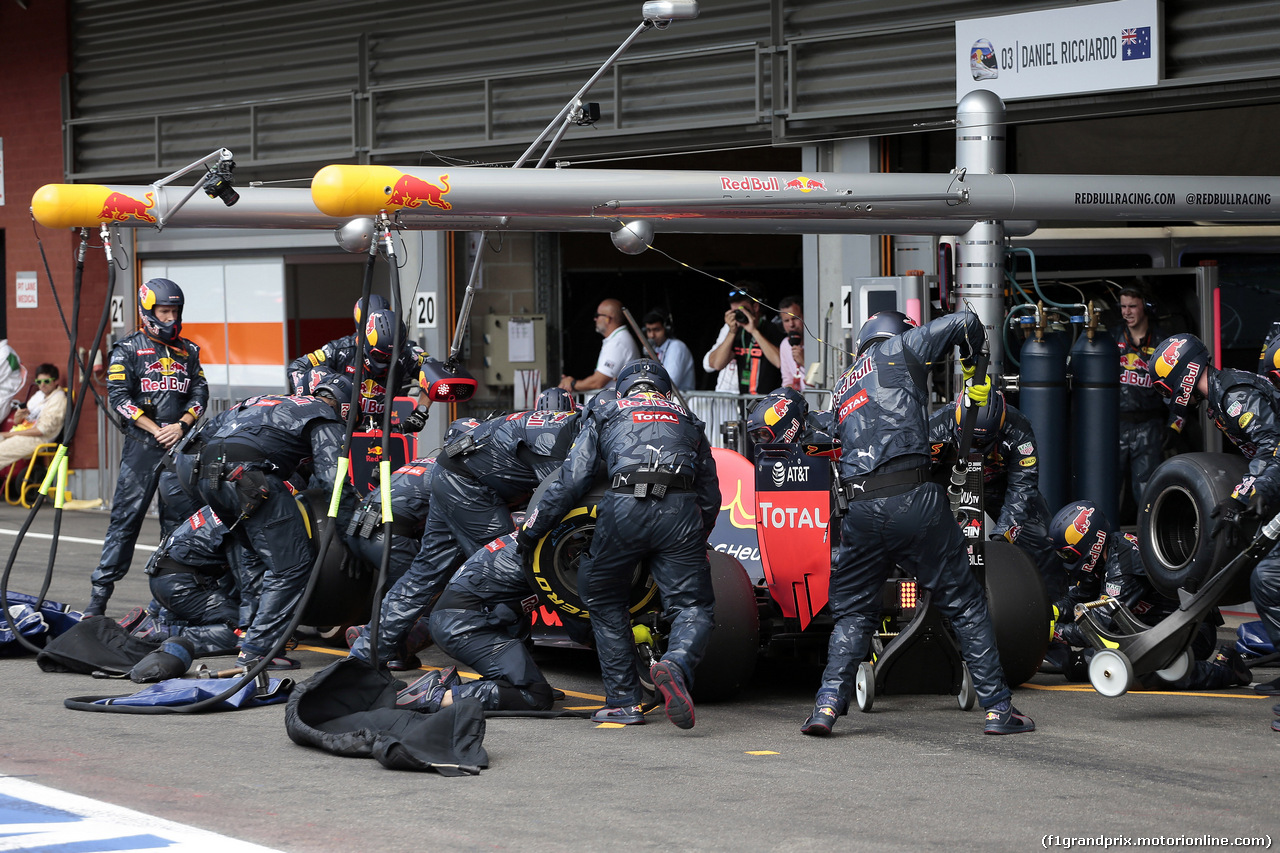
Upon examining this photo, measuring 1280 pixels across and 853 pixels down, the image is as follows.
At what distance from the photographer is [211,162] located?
8086 mm

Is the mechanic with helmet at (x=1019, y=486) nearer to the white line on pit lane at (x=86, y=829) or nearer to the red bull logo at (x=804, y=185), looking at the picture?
the red bull logo at (x=804, y=185)

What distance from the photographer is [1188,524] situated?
808cm

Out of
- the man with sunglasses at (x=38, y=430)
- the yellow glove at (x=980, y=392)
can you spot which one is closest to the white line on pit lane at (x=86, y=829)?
the yellow glove at (x=980, y=392)

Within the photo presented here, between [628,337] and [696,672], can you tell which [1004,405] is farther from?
[628,337]

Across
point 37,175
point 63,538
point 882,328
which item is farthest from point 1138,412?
point 37,175

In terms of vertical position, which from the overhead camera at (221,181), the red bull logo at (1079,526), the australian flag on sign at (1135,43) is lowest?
the red bull logo at (1079,526)

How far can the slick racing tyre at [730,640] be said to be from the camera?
7500mm

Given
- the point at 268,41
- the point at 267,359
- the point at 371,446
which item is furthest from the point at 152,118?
the point at 371,446

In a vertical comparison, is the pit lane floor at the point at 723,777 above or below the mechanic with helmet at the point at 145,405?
below

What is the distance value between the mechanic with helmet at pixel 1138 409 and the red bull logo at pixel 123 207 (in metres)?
6.39

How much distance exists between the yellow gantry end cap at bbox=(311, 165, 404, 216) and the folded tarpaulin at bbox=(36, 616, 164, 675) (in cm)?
292

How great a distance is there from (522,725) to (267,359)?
11.2 m

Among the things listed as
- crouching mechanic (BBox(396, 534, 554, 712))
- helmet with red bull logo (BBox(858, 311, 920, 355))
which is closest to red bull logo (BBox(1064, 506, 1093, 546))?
helmet with red bull logo (BBox(858, 311, 920, 355))

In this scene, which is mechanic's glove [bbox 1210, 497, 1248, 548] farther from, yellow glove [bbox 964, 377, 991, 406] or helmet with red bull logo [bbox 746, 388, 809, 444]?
helmet with red bull logo [bbox 746, 388, 809, 444]
